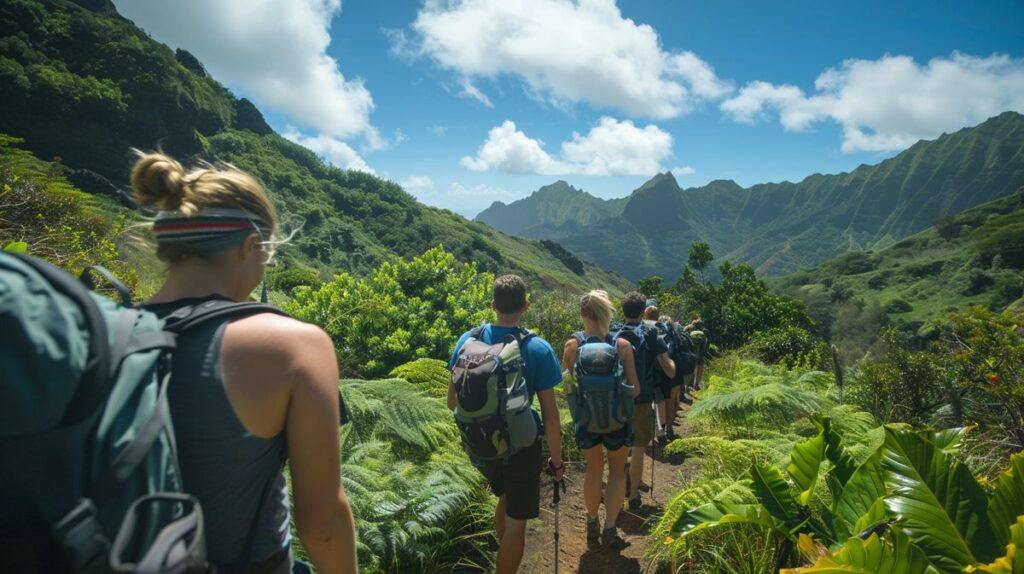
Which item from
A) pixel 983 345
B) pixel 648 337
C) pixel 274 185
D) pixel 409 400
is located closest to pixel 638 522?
pixel 648 337

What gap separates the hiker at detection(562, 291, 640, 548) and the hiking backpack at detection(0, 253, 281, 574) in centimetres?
297

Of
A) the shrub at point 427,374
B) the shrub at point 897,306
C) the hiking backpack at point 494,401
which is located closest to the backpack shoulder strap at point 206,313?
the hiking backpack at point 494,401

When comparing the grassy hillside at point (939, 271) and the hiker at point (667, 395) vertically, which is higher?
the grassy hillside at point (939, 271)

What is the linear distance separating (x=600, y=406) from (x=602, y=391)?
0.12 m

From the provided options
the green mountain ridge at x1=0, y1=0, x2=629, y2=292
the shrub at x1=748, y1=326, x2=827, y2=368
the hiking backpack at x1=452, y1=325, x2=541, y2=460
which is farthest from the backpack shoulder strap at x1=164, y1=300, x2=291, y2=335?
the green mountain ridge at x1=0, y1=0, x2=629, y2=292

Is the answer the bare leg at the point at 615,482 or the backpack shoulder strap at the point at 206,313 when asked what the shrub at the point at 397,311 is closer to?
the bare leg at the point at 615,482

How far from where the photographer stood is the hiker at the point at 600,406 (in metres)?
3.63

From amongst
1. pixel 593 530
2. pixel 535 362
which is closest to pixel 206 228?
pixel 535 362

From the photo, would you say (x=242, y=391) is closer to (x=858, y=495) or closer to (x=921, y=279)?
(x=858, y=495)

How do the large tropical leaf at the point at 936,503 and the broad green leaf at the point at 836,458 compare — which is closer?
Answer: the large tropical leaf at the point at 936,503

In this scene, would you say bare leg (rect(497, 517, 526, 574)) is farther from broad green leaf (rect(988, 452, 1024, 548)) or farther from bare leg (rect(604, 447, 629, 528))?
broad green leaf (rect(988, 452, 1024, 548))

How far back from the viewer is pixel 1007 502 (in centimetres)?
189

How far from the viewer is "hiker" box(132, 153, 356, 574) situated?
1.13 metres

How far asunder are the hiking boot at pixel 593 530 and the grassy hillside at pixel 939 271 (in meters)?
49.1
